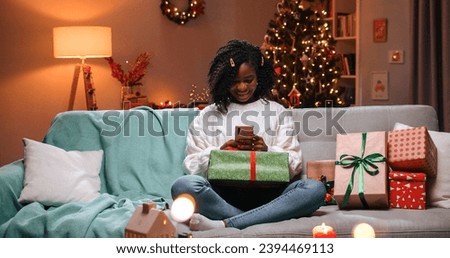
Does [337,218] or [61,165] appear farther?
[61,165]

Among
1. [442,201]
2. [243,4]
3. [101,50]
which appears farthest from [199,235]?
[243,4]

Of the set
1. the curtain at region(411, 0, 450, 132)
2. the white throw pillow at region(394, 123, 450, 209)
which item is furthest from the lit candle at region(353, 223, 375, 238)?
the curtain at region(411, 0, 450, 132)

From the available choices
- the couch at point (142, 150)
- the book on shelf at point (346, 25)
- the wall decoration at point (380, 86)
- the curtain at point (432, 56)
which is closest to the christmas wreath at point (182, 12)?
the book on shelf at point (346, 25)

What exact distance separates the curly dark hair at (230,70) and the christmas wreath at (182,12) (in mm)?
2685

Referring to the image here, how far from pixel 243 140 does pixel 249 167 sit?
5.2 inches

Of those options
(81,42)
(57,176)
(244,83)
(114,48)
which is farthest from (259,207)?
(114,48)

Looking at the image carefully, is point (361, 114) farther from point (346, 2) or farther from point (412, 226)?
point (346, 2)

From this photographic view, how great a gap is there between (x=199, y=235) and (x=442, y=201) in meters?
0.97

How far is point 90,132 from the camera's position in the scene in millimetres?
3096

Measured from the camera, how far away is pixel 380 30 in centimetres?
544

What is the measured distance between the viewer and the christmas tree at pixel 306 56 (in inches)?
196

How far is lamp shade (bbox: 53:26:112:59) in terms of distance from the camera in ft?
15.5

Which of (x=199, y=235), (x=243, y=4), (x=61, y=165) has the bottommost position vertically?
(x=199, y=235)

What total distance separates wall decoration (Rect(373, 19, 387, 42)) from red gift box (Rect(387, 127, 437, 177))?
2.71 m
